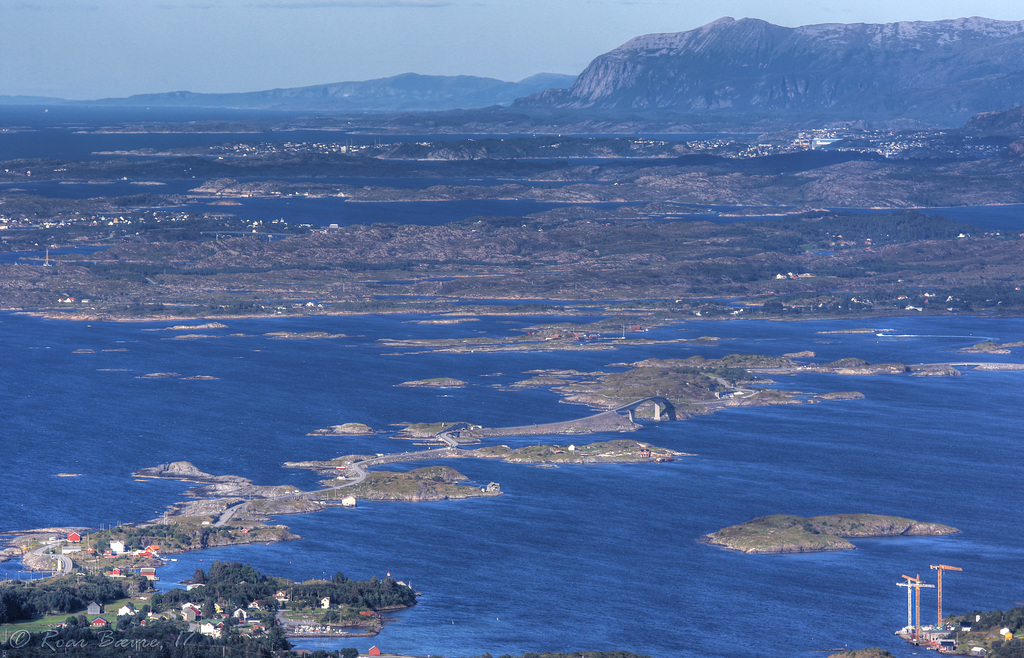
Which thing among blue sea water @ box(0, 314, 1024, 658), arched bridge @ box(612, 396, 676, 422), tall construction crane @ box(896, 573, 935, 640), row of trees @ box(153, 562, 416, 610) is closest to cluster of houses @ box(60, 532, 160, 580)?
blue sea water @ box(0, 314, 1024, 658)

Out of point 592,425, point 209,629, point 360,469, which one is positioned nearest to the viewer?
point 209,629

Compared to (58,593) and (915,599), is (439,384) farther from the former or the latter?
(58,593)

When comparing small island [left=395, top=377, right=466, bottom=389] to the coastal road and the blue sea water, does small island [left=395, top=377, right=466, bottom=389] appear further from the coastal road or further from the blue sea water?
the coastal road

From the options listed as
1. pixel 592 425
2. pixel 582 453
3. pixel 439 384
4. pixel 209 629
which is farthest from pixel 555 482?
pixel 209 629

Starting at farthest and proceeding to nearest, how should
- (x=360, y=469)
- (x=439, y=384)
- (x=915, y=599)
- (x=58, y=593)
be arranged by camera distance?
(x=439, y=384), (x=360, y=469), (x=915, y=599), (x=58, y=593)

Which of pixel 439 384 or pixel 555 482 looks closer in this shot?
pixel 555 482

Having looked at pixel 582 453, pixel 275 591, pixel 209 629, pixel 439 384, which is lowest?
pixel 582 453

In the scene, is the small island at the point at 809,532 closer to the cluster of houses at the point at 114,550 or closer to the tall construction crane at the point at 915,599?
the tall construction crane at the point at 915,599
